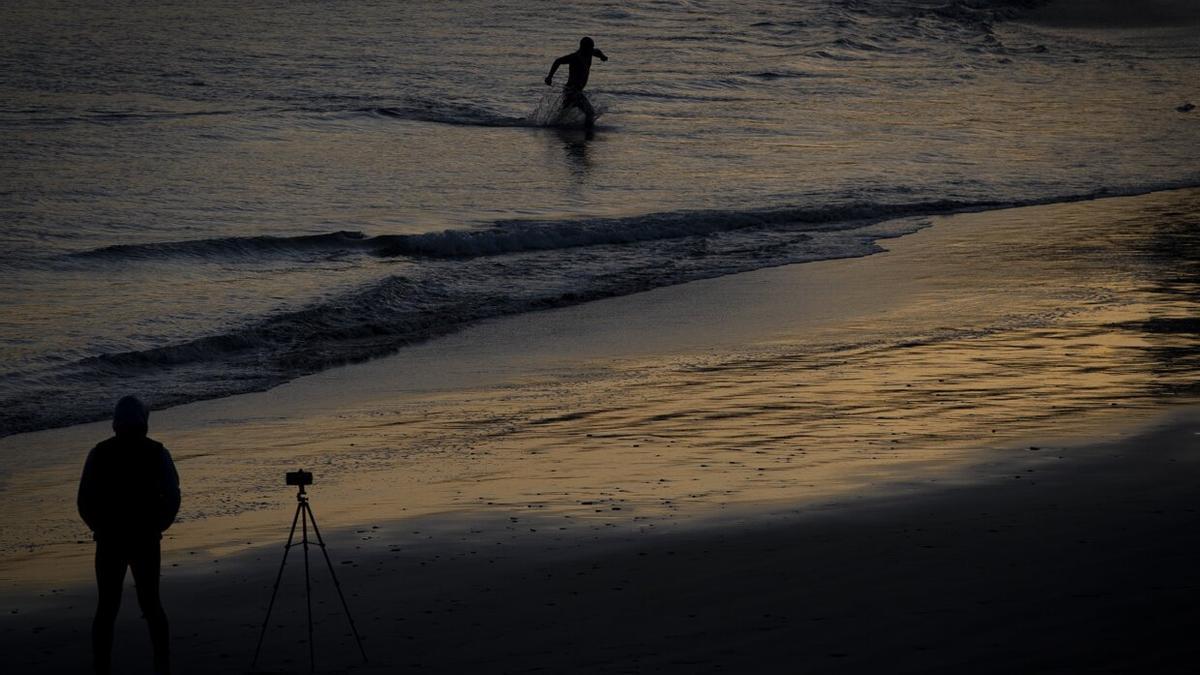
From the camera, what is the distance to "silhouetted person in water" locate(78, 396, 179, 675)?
6270mm

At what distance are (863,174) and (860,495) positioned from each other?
15.6 metres

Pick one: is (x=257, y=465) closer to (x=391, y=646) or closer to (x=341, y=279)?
(x=391, y=646)

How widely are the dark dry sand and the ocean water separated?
4.48 metres

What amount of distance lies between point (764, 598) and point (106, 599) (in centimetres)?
275

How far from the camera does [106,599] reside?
6.30 metres

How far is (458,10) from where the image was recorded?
43.5 meters

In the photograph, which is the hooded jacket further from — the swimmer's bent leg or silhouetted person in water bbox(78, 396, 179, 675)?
the swimmer's bent leg

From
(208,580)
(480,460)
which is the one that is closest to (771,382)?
(480,460)

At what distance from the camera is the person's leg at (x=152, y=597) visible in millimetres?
6293

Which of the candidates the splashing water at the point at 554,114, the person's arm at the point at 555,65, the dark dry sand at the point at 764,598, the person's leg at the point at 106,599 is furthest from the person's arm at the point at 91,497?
the splashing water at the point at 554,114

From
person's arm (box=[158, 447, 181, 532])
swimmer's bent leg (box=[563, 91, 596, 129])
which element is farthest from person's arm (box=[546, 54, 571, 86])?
person's arm (box=[158, 447, 181, 532])

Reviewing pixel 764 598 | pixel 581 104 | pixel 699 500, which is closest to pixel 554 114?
pixel 581 104

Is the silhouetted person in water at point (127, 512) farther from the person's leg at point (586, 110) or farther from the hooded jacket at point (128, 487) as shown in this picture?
the person's leg at point (586, 110)

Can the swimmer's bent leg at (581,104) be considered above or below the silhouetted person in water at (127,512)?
above
